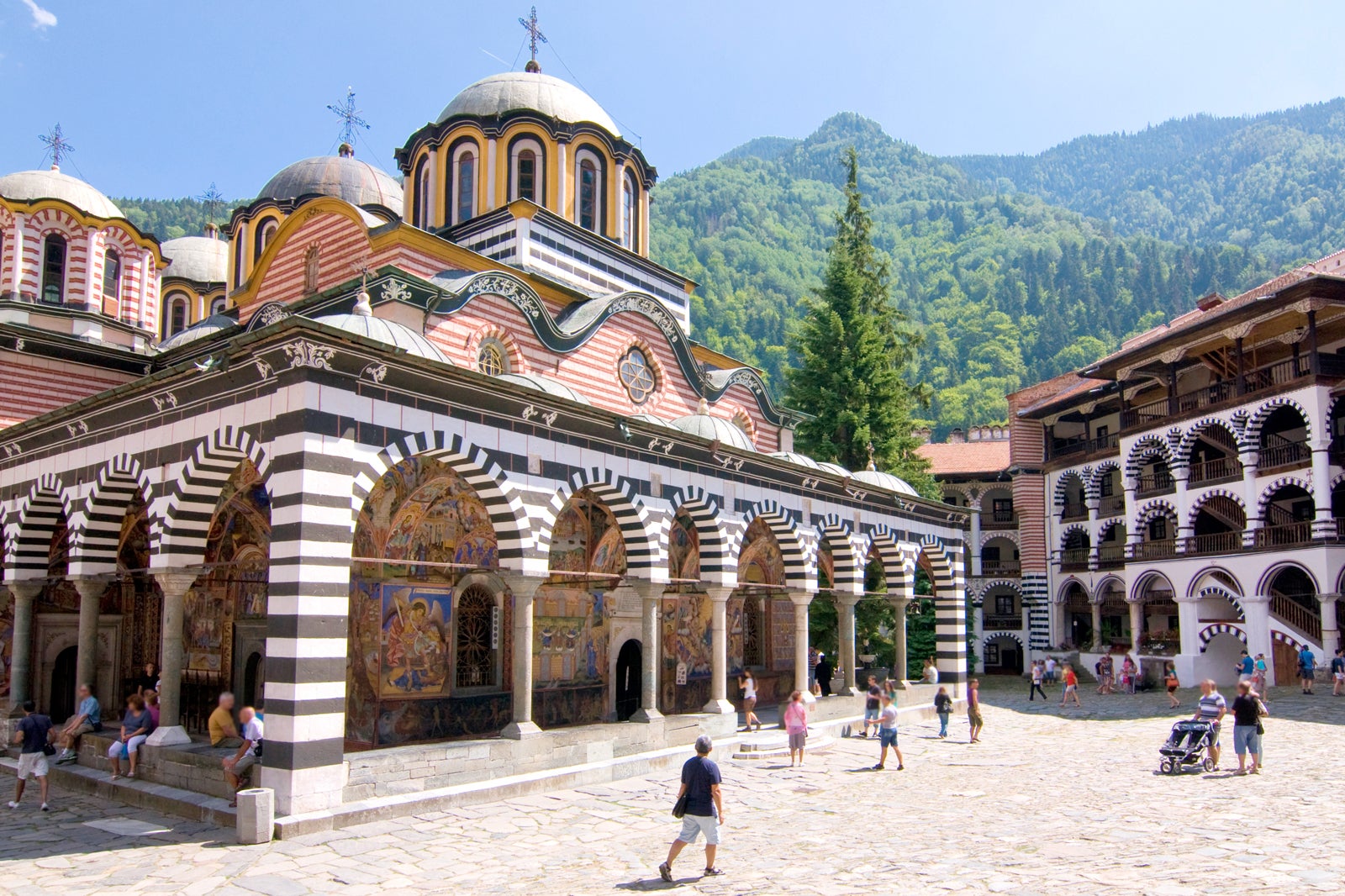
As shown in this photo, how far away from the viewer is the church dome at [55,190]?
21.2 m

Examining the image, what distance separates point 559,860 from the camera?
28.4ft

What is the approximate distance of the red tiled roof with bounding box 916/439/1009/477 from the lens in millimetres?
40812

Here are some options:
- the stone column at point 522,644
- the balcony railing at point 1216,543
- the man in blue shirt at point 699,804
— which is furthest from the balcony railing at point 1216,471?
the man in blue shirt at point 699,804

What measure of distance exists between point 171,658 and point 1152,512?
26.9 meters

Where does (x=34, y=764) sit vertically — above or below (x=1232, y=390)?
below

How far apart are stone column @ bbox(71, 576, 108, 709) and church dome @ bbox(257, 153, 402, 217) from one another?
12539 mm

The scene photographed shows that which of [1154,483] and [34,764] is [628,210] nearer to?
[34,764]

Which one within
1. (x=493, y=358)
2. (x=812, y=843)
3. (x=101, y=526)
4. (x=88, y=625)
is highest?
(x=493, y=358)

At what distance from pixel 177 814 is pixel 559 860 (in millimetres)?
4259

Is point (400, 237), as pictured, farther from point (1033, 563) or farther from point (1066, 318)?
point (1066, 318)

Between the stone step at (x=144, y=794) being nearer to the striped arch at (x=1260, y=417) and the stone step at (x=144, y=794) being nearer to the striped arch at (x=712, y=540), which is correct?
the striped arch at (x=712, y=540)

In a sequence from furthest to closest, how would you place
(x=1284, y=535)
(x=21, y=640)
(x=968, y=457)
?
(x=968, y=457)
(x=1284, y=535)
(x=21, y=640)

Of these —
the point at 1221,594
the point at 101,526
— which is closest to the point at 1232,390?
the point at 1221,594

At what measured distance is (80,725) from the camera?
41.0 ft
